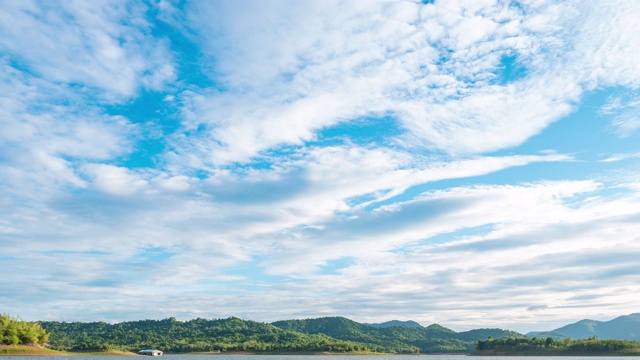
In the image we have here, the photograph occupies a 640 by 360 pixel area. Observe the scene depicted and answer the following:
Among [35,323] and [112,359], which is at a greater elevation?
[35,323]

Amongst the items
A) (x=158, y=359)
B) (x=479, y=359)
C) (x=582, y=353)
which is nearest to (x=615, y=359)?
(x=582, y=353)

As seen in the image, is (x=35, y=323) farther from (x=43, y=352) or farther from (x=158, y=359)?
(x=158, y=359)

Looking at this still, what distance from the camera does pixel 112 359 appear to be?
6324 inches

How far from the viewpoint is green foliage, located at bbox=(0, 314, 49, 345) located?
15112 cm

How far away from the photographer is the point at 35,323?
167m

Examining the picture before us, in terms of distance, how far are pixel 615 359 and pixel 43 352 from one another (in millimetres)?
173214

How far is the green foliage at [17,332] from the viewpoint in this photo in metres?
151

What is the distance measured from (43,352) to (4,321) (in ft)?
49.6

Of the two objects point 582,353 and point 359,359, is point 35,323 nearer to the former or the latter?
point 359,359

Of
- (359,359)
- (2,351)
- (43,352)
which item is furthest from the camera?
(359,359)

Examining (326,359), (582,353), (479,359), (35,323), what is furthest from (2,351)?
(582,353)

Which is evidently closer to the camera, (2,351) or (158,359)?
(2,351)

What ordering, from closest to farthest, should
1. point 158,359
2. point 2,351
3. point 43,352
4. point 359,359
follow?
point 2,351
point 43,352
point 158,359
point 359,359

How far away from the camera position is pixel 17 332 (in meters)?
154
